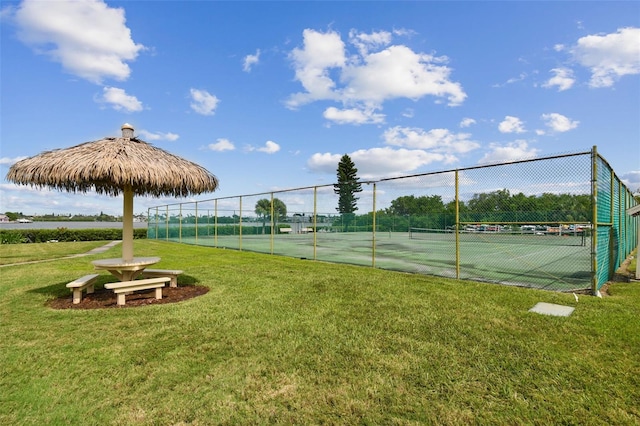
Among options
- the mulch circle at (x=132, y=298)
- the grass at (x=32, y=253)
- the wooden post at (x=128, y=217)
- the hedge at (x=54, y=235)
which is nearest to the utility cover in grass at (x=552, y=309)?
the mulch circle at (x=132, y=298)

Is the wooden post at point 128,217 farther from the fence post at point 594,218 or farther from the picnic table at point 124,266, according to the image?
the fence post at point 594,218

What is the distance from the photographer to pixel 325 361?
322 centimetres

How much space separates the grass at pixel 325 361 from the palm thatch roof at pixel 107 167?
1.99 meters

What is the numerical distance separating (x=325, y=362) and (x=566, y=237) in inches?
1084

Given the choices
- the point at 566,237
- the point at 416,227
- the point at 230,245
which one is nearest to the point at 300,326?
the point at 230,245

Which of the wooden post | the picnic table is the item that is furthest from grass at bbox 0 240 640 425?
the wooden post

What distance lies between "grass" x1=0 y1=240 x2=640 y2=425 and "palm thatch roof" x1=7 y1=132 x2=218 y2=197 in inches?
78.4

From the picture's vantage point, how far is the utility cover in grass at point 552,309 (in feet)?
15.3

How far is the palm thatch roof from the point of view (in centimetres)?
518

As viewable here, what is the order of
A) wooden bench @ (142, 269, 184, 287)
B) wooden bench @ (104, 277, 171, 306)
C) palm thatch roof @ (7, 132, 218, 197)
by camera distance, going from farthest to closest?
wooden bench @ (142, 269, 184, 287), wooden bench @ (104, 277, 171, 306), palm thatch roof @ (7, 132, 218, 197)

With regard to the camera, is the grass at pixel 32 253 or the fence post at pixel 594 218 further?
the grass at pixel 32 253

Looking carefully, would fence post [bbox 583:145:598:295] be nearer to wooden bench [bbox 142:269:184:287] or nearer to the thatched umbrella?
the thatched umbrella

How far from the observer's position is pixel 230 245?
17.2 m

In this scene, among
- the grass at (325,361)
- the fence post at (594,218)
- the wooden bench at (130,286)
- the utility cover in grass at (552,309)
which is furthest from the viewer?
the fence post at (594,218)
